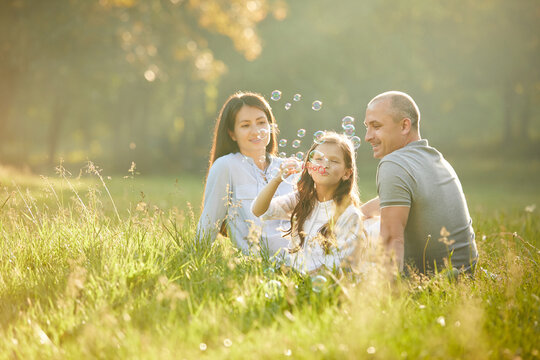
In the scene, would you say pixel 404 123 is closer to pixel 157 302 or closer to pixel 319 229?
pixel 319 229

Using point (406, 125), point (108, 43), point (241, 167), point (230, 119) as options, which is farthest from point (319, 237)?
point (108, 43)

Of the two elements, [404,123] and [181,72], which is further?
[181,72]

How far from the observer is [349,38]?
30375 millimetres

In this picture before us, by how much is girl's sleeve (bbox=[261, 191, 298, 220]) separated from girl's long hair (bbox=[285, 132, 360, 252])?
83 millimetres

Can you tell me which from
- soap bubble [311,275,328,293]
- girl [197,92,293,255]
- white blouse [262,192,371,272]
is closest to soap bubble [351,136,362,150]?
white blouse [262,192,371,272]

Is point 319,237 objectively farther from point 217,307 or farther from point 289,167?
point 217,307

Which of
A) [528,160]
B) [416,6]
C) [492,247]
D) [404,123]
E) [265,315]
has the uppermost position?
[416,6]

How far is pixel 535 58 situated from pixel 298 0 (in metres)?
13.5

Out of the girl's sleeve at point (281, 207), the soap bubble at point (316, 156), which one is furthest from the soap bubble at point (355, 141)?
the girl's sleeve at point (281, 207)

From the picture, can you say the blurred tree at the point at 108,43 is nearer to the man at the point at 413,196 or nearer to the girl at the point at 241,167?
the girl at the point at 241,167

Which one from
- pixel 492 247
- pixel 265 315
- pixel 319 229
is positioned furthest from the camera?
pixel 492 247

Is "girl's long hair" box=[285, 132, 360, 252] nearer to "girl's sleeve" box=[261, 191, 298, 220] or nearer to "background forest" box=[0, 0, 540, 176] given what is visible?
"girl's sleeve" box=[261, 191, 298, 220]

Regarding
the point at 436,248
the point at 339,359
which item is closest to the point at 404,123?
the point at 436,248

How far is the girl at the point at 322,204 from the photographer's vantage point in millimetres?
4480
